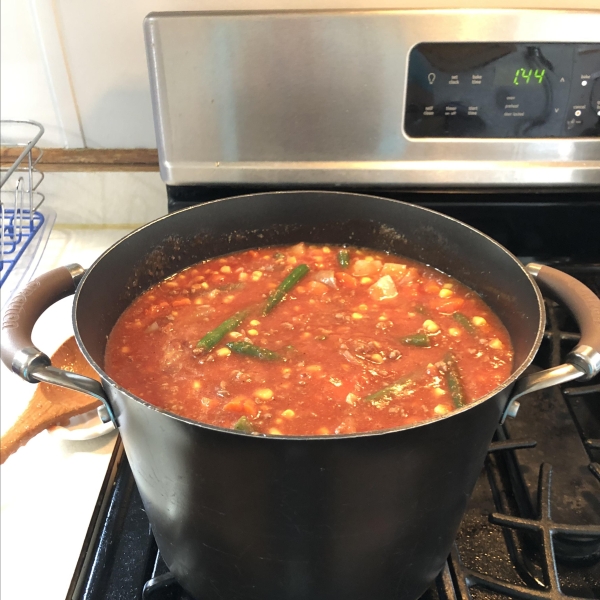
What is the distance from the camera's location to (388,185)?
142cm

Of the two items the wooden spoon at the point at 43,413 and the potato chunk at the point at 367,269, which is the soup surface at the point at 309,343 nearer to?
the potato chunk at the point at 367,269

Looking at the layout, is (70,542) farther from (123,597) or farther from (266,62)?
(266,62)

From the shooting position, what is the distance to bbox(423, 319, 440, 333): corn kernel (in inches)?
48.8

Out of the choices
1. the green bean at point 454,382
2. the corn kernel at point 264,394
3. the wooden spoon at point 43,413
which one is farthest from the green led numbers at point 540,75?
the wooden spoon at point 43,413

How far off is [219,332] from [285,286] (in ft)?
0.73

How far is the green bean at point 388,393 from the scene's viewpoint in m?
1.02

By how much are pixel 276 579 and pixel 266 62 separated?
102 centimetres

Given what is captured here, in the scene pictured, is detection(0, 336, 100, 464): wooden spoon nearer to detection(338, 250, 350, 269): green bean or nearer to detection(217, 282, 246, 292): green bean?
detection(217, 282, 246, 292): green bean

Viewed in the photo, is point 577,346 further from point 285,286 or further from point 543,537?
point 285,286

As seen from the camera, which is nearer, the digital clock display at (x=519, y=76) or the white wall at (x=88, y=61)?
the digital clock display at (x=519, y=76)

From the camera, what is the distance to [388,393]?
1.04 m

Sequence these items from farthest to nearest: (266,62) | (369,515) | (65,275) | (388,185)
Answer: (388,185) → (266,62) → (65,275) → (369,515)

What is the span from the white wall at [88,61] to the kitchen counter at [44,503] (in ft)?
2.24

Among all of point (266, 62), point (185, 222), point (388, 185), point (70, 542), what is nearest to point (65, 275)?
point (185, 222)
